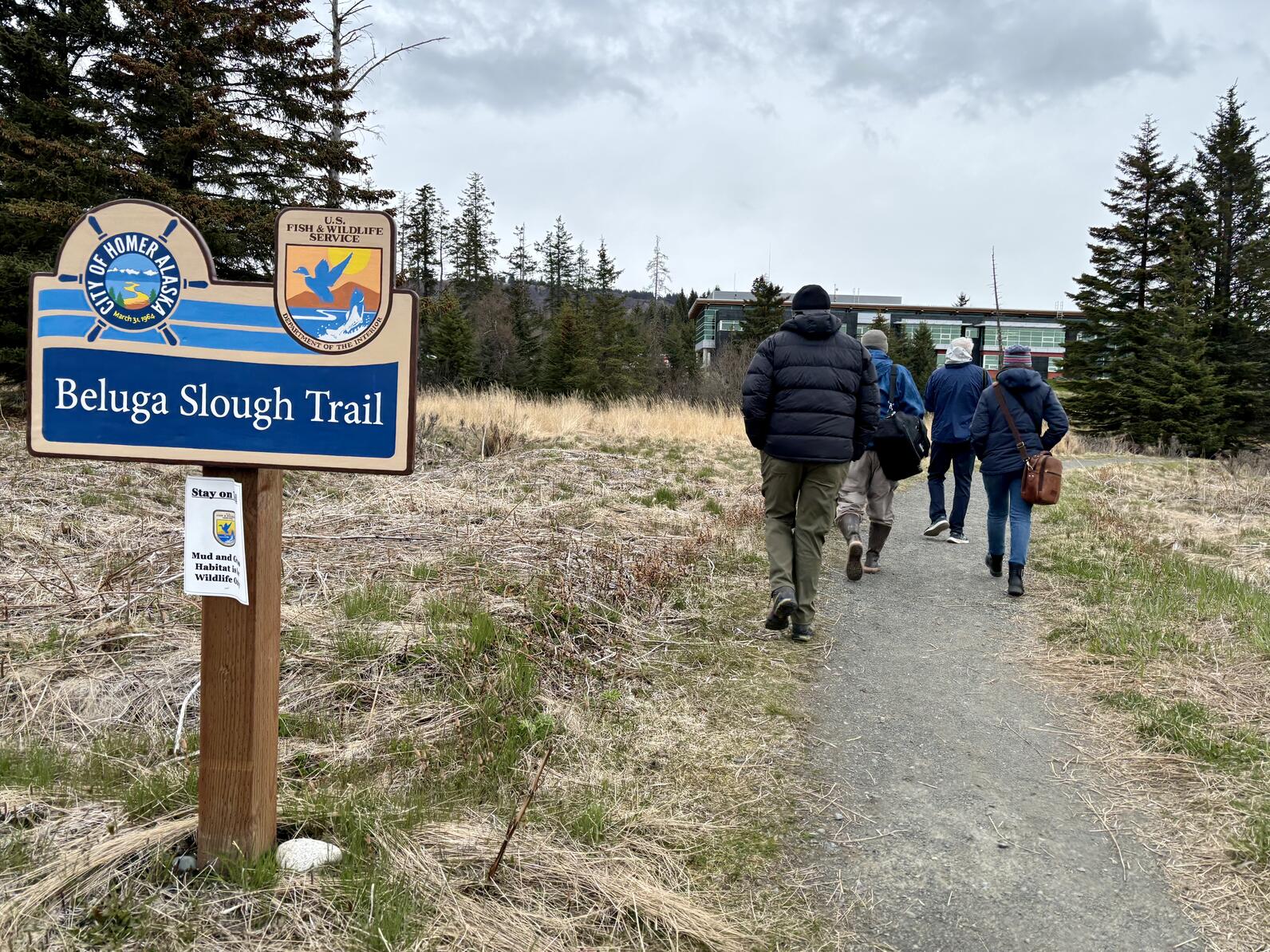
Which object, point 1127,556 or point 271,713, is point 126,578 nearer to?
→ point 271,713

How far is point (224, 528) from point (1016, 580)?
554 centimetres

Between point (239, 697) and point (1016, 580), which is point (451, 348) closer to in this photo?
point (1016, 580)

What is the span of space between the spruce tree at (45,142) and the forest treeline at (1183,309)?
27.9m

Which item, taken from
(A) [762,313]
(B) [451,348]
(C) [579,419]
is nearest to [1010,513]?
(C) [579,419]

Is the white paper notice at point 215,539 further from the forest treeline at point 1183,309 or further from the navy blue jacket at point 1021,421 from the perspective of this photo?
the forest treeline at point 1183,309

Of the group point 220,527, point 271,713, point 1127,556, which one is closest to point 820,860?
point 271,713

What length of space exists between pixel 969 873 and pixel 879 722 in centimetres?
118

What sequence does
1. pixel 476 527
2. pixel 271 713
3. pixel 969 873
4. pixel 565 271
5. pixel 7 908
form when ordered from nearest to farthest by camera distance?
pixel 7 908 < pixel 271 713 < pixel 969 873 < pixel 476 527 < pixel 565 271

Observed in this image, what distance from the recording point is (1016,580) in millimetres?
5961

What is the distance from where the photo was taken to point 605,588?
16.2 feet

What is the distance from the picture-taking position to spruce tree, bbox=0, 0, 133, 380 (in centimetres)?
1170

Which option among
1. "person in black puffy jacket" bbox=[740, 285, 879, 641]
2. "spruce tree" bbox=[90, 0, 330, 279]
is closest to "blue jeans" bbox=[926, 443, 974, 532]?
"person in black puffy jacket" bbox=[740, 285, 879, 641]

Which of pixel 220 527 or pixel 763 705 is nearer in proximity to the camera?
pixel 220 527

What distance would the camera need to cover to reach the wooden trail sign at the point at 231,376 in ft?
6.81
